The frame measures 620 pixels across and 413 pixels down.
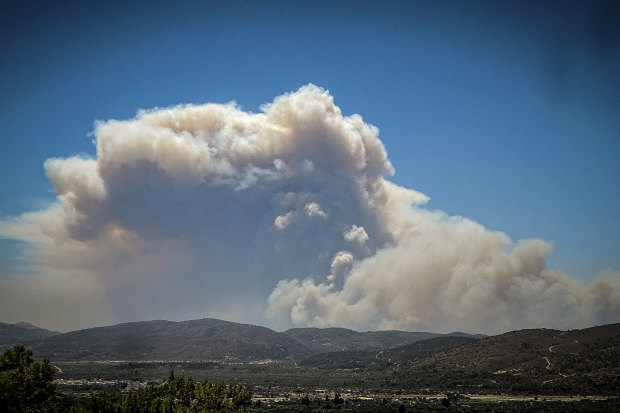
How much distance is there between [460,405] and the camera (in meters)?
134

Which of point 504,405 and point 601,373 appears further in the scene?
point 601,373

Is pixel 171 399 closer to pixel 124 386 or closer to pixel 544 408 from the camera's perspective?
pixel 544 408

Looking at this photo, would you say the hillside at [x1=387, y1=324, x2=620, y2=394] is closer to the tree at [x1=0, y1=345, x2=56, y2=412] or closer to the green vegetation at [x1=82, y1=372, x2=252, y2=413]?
the green vegetation at [x1=82, y1=372, x2=252, y2=413]

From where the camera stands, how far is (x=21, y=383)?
197 ft

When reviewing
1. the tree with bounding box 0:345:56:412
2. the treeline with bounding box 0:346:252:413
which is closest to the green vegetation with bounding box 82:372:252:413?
the treeline with bounding box 0:346:252:413

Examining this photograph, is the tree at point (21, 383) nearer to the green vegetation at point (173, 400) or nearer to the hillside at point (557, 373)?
the green vegetation at point (173, 400)

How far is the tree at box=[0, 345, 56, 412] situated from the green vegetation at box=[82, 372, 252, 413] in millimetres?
7161

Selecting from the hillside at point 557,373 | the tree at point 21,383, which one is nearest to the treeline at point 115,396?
the tree at point 21,383

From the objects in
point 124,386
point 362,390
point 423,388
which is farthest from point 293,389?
point 124,386

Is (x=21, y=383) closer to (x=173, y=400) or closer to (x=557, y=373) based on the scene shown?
(x=173, y=400)

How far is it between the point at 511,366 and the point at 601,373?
42117 mm

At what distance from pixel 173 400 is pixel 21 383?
19.4 m

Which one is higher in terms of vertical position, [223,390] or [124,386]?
[223,390]

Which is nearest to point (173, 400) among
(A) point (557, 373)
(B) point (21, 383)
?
(B) point (21, 383)
